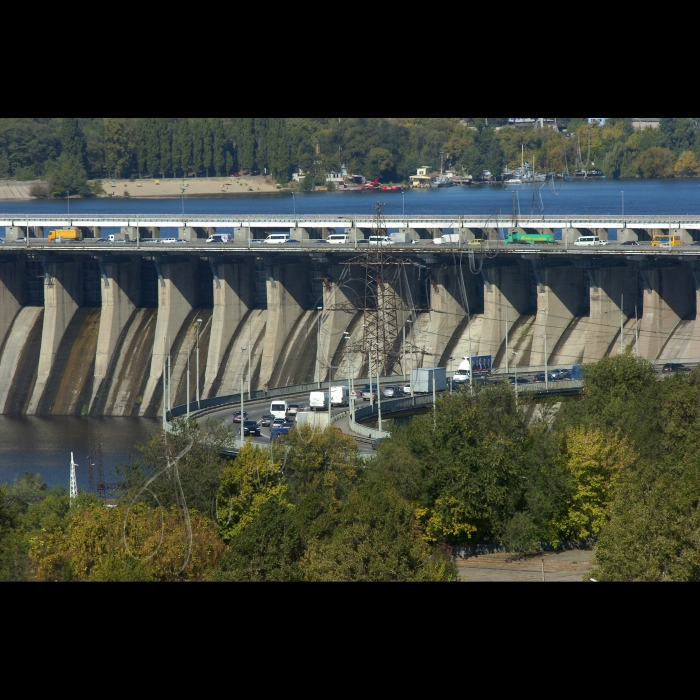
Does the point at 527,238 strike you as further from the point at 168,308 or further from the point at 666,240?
the point at 168,308

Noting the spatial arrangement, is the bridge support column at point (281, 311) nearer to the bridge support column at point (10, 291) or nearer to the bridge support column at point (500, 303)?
the bridge support column at point (500, 303)

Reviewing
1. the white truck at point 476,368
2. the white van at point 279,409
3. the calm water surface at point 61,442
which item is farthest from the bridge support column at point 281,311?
the white van at point 279,409

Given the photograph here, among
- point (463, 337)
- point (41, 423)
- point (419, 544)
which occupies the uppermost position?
point (419, 544)

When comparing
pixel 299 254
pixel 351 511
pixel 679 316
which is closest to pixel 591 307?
pixel 679 316

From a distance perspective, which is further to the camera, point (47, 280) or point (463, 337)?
point (47, 280)

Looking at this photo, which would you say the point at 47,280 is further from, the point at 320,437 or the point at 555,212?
the point at 555,212

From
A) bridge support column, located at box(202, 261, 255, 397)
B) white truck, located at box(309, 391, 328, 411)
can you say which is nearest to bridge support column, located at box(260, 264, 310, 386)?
bridge support column, located at box(202, 261, 255, 397)
